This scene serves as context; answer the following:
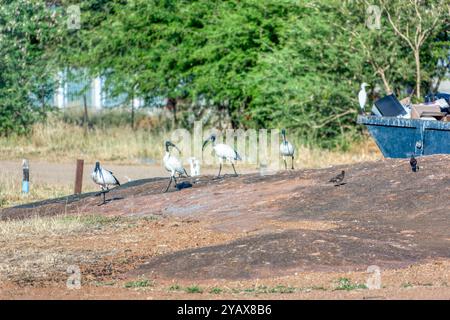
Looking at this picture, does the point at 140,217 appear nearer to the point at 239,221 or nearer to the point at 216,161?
the point at 239,221

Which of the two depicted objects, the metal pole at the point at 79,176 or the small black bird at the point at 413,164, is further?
the metal pole at the point at 79,176

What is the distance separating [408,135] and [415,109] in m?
0.60

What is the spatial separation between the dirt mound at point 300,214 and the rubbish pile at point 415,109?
1564 mm

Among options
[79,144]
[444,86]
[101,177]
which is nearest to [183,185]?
[101,177]

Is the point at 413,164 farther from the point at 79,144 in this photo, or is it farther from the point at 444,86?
the point at 79,144

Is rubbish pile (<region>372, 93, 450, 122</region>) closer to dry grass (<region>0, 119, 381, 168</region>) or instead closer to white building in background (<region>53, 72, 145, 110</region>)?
dry grass (<region>0, 119, 381, 168</region>)

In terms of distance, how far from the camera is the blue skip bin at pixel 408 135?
16031mm

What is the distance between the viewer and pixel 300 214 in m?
14.0

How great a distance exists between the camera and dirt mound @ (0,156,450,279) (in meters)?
11.3

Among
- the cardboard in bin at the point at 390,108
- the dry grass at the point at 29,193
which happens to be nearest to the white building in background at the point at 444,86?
the cardboard in bin at the point at 390,108

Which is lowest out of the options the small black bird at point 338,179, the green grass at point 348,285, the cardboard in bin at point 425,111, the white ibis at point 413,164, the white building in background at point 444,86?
the green grass at point 348,285

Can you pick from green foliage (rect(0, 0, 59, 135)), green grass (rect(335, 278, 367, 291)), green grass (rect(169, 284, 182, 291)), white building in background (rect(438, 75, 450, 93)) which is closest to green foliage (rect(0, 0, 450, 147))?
green foliage (rect(0, 0, 59, 135))

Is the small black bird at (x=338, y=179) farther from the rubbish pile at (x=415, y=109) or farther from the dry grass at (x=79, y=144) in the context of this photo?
the dry grass at (x=79, y=144)

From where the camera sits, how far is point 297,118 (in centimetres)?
2477
